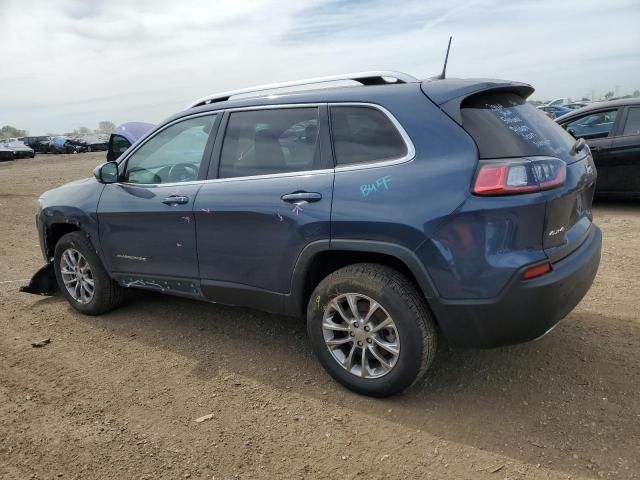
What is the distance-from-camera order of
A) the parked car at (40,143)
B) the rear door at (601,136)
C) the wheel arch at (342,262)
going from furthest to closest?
1. the parked car at (40,143)
2. the rear door at (601,136)
3. the wheel arch at (342,262)

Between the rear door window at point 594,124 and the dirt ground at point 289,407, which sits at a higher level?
the rear door window at point 594,124

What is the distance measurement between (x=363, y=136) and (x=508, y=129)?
0.81 meters

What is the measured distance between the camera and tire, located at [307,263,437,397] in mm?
2959

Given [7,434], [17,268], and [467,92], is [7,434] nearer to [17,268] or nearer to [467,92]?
[467,92]

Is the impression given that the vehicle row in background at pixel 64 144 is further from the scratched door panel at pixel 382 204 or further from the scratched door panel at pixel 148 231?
the scratched door panel at pixel 382 204

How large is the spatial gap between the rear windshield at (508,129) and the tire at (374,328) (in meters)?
0.88

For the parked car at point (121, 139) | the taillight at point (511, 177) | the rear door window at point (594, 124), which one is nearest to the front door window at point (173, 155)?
the taillight at point (511, 177)

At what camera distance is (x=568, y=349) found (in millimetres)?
3650

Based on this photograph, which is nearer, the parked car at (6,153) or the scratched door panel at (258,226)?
the scratched door panel at (258,226)

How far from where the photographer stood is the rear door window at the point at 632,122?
7742 mm

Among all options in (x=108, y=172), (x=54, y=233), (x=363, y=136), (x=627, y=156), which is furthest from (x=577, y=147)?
(x=627, y=156)

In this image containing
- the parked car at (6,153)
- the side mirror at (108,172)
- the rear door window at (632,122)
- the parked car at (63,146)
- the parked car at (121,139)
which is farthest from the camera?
the parked car at (63,146)

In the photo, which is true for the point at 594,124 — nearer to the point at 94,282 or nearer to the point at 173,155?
the point at 173,155

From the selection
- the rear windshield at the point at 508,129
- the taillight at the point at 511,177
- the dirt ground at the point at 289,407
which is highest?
the rear windshield at the point at 508,129
